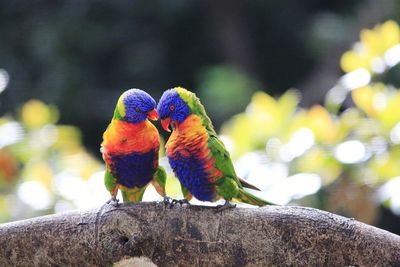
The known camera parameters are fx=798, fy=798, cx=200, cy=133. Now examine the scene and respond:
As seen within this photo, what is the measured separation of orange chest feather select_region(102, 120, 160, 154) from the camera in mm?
1291

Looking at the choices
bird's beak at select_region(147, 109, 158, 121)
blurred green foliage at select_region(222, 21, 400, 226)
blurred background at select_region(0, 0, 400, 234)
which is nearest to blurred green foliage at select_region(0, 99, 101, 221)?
blurred background at select_region(0, 0, 400, 234)

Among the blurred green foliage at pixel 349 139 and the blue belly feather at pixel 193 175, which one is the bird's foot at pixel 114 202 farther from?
the blurred green foliage at pixel 349 139

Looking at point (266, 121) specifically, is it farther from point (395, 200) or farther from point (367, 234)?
point (367, 234)

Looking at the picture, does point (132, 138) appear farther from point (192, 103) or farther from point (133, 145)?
point (192, 103)

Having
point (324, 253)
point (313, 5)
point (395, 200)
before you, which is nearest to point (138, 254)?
point (324, 253)

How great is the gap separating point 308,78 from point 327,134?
210 cm

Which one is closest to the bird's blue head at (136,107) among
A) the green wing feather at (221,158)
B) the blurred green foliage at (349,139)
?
the green wing feather at (221,158)

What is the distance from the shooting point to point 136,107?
1.27 metres

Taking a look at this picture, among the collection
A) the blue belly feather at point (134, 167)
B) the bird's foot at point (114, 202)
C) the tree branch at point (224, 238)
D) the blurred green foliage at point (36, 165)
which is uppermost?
the blurred green foliage at point (36, 165)

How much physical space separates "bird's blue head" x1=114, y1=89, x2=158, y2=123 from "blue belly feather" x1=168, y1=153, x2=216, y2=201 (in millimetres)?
82

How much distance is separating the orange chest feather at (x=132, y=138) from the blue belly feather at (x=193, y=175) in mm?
45

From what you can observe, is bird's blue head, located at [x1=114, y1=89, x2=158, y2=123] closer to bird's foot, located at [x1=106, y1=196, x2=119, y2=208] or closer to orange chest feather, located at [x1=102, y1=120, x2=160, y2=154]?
orange chest feather, located at [x1=102, y1=120, x2=160, y2=154]

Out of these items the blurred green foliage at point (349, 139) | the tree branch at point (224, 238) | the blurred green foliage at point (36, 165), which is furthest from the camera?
the blurred green foliage at point (36, 165)

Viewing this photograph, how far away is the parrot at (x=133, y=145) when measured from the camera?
1.27m
